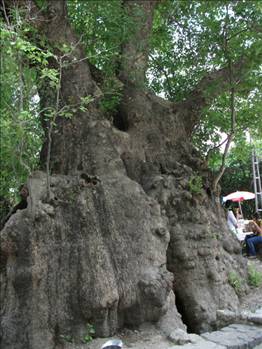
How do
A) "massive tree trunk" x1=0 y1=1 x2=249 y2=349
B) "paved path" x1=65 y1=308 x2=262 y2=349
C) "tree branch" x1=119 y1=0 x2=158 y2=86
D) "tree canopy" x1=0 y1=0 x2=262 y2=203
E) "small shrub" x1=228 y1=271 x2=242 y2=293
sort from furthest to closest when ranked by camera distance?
"tree branch" x1=119 y1=0 x2=158 y2=86 < "small shrub" x1=228 y1=271 x2=242 y2=293 < "massive tree trunk" x1=0 y1=1 x2=249 y2=349 < "paved path" x1=65 y1=308 x2=262 y2=349 < "tree canopy" x1=0 y1=0 x2=262 y2=203

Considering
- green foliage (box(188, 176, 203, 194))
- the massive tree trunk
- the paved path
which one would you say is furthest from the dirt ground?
green foliage (box(188, 176, 203, 194))

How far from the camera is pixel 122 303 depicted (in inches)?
224

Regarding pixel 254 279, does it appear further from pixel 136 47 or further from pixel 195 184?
pixel 136 47

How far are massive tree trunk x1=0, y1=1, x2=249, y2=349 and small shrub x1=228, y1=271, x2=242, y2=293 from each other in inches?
4.9

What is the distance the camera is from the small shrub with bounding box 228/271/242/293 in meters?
7.38

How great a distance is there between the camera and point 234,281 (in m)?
7.42

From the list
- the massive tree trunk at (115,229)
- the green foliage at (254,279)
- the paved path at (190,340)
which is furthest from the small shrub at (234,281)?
the paved path at (190,340)

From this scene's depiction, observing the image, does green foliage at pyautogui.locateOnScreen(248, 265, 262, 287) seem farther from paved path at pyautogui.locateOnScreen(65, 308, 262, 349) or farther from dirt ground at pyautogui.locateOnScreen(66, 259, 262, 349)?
dirt ground at pyautogui.locateOnScreen(66, 259, 262, 349)

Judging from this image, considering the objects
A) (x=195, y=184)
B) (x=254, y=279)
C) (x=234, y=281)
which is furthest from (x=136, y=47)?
(x=254, y=279)

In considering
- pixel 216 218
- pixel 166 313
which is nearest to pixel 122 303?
pixel 166 313

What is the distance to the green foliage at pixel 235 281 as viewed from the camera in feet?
24.2

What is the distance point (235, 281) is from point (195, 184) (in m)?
1.64

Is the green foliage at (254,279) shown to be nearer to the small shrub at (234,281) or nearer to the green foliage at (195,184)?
the small shrub at (234,281)

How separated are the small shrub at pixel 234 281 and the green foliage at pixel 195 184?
1396 millimetres
